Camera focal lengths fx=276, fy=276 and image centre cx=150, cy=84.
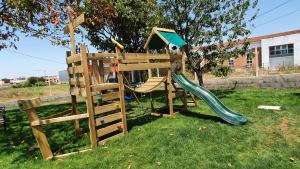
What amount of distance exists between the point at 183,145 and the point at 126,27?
12587mm

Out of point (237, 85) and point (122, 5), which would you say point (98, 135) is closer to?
point (122, 5)

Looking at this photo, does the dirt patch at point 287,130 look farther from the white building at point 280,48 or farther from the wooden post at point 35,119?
the white building at point 280,48

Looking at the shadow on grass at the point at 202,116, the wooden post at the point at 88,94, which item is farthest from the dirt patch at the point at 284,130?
the wooden post at the point at 88,94

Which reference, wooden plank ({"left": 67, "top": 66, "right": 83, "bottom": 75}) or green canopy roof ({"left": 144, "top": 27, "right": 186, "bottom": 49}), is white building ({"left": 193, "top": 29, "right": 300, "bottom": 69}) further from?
wooden plank ({"left": 67, "top": 66, "right": 83, "bottom": 75})

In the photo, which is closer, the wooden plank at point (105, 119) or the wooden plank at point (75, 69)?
the wooden plank at point (75, 69)

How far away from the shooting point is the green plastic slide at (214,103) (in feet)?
28.7

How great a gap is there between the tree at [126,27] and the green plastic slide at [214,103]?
643cm

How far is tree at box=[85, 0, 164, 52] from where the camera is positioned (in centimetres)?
1603

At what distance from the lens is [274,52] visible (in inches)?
1446

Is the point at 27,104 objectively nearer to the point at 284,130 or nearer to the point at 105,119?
the point at 105,119

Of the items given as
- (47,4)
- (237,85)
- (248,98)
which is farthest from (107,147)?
(237,85)

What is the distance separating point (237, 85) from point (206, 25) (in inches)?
283

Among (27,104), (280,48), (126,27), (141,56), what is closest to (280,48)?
(280,48)

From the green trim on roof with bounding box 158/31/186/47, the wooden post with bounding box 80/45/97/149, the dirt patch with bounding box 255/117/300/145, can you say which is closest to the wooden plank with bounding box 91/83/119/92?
the wooden post with bounding box 80/45/97/149
